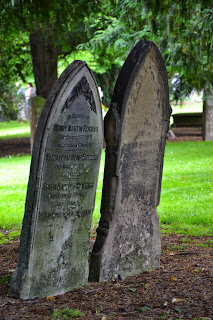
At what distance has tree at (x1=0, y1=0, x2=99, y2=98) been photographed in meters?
8.31

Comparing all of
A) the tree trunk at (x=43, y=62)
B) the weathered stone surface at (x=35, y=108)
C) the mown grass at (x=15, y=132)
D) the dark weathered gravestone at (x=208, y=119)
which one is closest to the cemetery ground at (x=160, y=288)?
the weathered stone surface at (x=35, y=108)

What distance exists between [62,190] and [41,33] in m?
13.0

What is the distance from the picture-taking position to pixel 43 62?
18.2 m

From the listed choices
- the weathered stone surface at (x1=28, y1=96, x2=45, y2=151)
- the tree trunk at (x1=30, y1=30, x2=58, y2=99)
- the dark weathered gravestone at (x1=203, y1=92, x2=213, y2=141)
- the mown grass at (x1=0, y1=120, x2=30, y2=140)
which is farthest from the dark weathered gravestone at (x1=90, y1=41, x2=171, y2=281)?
the mown grass at (x1=0, y1=120, x2=30, y2=140)

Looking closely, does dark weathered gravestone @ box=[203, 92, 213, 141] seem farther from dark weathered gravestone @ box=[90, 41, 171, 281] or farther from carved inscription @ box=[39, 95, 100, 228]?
carved inscription @ box=[39, 95, 100, 228]

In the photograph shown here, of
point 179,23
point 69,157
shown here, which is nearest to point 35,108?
point 179,23

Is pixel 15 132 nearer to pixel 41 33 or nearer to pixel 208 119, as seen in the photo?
pixel 208 119

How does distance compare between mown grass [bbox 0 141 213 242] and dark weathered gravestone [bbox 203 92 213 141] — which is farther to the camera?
dark weathered gravestone [bbox 203 92 213 141]

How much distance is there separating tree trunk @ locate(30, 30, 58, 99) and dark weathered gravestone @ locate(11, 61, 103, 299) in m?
13.7

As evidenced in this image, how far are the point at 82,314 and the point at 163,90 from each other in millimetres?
2504

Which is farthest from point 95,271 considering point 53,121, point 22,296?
point 53,121

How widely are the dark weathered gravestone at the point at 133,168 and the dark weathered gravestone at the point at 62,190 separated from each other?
0.17 meters

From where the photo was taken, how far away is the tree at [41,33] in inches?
327

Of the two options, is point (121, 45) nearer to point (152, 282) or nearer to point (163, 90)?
point (163, 90)
